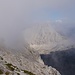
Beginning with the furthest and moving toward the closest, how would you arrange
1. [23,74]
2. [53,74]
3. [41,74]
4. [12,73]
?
1. [53,74]
2. [41,74]
3. [23,74]
4. [12,73]

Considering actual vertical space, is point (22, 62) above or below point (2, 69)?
above

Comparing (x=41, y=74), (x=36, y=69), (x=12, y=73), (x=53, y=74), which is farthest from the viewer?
(x=53, y=74)

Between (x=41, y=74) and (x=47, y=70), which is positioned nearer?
(x=41, y=74)

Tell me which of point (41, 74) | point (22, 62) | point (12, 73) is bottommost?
point (12, 73)

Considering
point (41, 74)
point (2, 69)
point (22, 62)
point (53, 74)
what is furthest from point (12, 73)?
point (53, 74)

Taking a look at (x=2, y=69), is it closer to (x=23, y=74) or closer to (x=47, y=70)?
(x=23, y=74)

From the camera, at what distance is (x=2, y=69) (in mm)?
88188

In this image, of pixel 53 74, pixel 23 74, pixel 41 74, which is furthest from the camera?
pixel 53 74

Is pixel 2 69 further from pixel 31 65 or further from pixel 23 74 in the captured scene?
pixel 31 65

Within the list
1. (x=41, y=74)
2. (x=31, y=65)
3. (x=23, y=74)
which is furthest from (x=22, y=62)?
(x=23, y=74)

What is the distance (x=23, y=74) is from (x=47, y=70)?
44520 mm

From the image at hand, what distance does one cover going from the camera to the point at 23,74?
298 ft

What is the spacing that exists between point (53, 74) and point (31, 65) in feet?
50.0

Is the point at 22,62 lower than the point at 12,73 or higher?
higher
